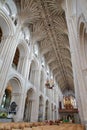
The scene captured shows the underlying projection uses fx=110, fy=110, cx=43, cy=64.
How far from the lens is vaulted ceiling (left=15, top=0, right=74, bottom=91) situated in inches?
500

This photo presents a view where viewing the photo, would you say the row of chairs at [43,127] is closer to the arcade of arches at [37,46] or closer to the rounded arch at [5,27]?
the arcade of arches at [37,46]

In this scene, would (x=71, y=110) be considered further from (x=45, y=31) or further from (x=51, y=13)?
(x=51, y=13)

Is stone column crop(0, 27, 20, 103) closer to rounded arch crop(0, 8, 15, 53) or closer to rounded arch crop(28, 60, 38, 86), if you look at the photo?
rounded arch crop(0, 8, 15, 53)

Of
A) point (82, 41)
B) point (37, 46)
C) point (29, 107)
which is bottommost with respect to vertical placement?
point (29, 107)

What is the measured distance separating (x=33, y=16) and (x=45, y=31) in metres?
3.30

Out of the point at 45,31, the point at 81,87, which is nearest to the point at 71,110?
the point at 45,31

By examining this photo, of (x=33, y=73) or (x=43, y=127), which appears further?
(x=33, y=73)

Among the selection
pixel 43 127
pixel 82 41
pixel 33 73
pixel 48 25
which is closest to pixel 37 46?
pixel 48 25

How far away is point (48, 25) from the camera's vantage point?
15.3 meters

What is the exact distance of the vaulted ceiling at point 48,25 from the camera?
1269 centimetres

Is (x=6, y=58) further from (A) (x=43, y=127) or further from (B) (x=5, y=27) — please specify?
(A) (x=43, y=127)

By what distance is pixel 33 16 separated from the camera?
13.4 m

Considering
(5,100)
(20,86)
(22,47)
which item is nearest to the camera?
(20,86)

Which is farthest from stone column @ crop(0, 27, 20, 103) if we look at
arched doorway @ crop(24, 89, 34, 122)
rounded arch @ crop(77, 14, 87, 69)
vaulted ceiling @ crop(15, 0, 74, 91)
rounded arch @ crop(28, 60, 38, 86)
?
rounded arch @ crop(28, 60, 38, 86)
